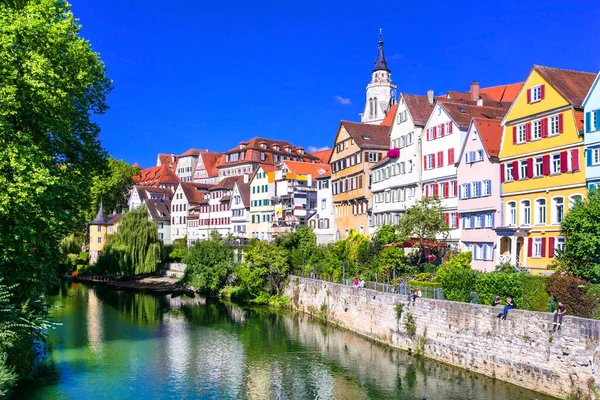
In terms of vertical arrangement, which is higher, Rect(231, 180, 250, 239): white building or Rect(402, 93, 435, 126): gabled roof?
Rect(402, 93, 435, 126): gabled roof

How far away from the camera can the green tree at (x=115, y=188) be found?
9303 centimetres

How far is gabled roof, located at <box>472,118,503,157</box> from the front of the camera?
35.8 meters

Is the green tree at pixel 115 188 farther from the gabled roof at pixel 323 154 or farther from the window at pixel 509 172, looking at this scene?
the window at pixel 509 172

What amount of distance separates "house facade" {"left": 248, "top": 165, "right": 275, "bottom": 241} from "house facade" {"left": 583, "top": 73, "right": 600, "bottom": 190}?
1676 inches

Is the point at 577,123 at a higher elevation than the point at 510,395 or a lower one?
higher

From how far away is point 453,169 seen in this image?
3944cm

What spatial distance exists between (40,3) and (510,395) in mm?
22961

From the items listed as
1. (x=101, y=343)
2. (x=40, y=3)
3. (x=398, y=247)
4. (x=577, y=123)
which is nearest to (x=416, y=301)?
(x=398, y=247)

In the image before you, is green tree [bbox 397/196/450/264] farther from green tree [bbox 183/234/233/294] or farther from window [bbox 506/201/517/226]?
green tree [bbox 183/234/233/294]

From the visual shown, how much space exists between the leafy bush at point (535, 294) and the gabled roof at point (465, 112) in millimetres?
16472

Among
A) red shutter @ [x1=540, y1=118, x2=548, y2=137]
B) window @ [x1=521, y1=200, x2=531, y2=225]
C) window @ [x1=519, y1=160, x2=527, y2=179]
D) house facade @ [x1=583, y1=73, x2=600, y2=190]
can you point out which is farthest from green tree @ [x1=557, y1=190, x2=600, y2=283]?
window @ [x1=519, y1=160, x2=527, y2=179]

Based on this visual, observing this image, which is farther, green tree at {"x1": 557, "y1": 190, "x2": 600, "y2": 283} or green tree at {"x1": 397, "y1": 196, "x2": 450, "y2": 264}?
green tree at {"x1": 397, "y1": 196, "x2": 450, "y2": 264}

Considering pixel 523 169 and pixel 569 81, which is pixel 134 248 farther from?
pixel 569 81

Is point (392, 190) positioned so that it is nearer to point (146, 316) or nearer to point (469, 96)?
point (469, 96)
